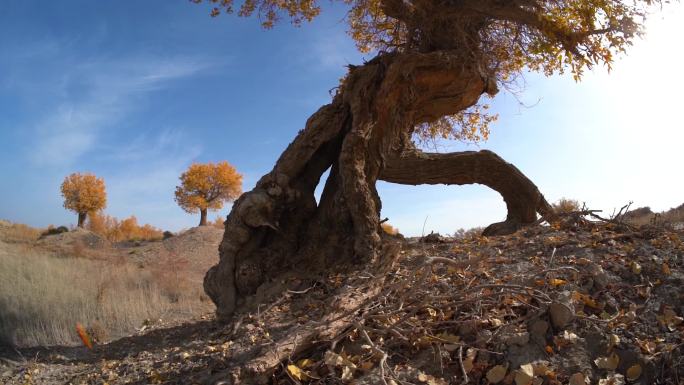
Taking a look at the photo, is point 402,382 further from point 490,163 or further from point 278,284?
point 490,163

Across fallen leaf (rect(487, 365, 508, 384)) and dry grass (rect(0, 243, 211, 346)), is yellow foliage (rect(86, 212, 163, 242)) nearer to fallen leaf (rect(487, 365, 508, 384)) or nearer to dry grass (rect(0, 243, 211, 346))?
dry grass (rect(0, 243, 211, 346))

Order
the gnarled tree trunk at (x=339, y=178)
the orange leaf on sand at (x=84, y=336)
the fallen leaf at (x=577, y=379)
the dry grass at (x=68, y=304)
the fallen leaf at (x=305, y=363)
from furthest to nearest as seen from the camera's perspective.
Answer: the dry grass at (x=68, y=304)
the orange leaf on sand at (x=84, y=336)
the gnarled tree trunk at (x=339, y=178)
the fallen leaf at (x=305, y=363)
the fallen leaf at (x=577, y=379)

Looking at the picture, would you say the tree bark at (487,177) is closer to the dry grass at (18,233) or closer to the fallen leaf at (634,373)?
the fallen leaf at (634,373)

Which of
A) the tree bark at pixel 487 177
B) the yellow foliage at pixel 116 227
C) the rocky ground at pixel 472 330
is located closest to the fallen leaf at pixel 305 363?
the rocky ground at pixel 472 330

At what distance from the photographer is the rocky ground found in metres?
2.46

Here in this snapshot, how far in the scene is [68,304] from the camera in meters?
6.27

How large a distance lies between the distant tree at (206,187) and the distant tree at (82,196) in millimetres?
6034

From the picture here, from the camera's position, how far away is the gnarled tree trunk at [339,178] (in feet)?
16.0

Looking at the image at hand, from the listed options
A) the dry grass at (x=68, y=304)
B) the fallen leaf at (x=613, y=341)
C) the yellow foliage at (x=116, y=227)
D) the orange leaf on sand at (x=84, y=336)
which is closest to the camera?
the fallen leaf at (x=613, y=341)

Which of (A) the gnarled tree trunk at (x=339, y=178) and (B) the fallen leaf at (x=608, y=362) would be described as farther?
(A) the gnarled tree trunk at (x=339, y=178)

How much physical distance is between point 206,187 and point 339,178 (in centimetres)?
3278

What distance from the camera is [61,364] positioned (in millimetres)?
4305

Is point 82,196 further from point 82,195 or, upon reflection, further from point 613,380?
point 613,380

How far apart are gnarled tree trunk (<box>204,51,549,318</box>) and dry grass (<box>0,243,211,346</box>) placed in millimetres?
1965
